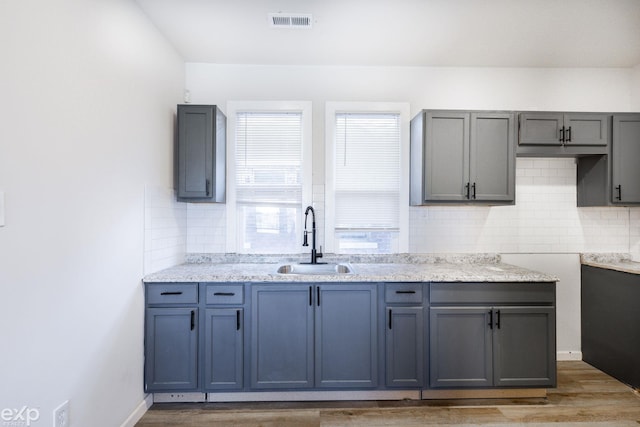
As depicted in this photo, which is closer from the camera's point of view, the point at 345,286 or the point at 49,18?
the point at 49,18

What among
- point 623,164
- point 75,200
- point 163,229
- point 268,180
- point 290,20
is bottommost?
point 163,229

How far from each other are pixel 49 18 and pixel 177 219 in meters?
1.65

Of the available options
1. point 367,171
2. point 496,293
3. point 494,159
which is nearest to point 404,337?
point 496,293

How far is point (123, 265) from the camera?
80.2 inches

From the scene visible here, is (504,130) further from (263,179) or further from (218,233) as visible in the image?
(218,233)

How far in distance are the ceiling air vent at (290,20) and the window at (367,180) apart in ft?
2.83

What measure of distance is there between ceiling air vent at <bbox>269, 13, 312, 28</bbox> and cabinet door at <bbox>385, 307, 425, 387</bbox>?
7.35 ft

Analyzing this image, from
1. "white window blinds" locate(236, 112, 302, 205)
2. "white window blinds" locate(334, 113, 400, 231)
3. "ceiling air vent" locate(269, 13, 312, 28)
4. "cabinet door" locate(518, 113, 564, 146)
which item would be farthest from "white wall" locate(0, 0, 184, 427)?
"cabinet door" locate(518, 113, 564, 146)

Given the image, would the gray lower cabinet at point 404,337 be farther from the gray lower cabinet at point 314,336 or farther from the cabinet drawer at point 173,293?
the cabinet drawer at point 173,293

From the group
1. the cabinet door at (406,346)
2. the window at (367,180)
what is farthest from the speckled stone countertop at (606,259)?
the cabinet door at (406,346)

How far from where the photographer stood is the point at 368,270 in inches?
100

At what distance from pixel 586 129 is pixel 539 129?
430 millimetres

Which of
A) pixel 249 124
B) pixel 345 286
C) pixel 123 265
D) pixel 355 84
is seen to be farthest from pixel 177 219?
pixel 355 84

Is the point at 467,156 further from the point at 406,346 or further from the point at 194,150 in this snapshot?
the point at 194,150
